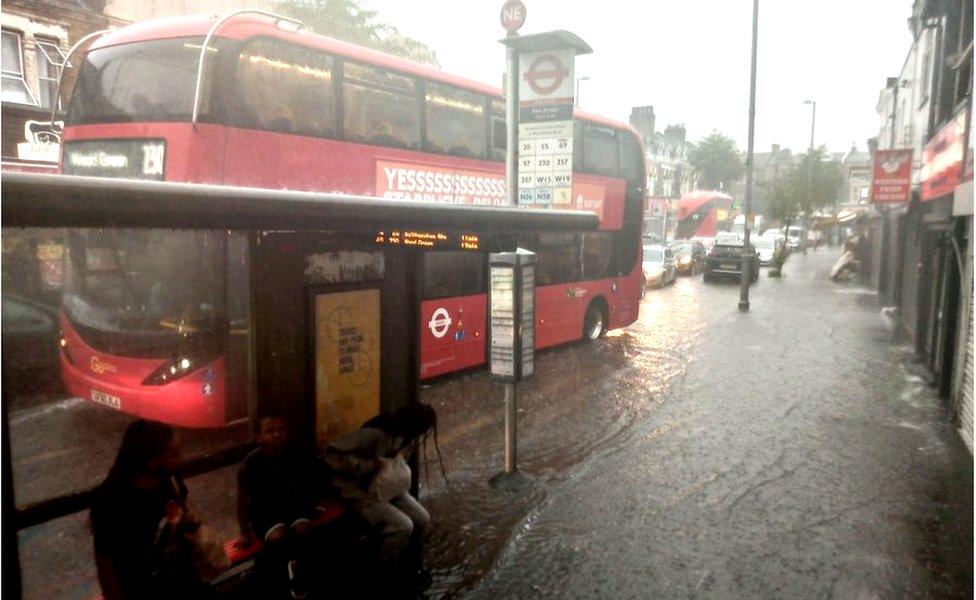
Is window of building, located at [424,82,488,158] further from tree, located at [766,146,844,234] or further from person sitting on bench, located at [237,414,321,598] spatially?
tree, located at [766,146,844,234]

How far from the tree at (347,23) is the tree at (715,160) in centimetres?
4506

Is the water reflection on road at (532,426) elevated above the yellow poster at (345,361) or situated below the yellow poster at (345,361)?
below

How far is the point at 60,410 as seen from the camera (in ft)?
24.7

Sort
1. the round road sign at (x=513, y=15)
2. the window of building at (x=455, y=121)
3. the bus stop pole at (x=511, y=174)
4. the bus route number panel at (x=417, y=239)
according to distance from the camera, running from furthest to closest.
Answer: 1. the window of building at (x=455, y=121)
2. the round road sign at (x=513, y=15)
3. the bus stop pole at (x=511, y=174)
4. the bus route number panel at (x=417, y=239)

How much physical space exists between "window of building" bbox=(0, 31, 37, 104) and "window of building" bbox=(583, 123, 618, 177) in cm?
1337

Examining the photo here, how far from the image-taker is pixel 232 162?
7125mm

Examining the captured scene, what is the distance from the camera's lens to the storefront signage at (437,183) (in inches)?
352

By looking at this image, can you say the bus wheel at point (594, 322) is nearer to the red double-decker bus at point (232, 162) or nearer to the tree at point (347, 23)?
the red double-decker bus at point (232, 162)

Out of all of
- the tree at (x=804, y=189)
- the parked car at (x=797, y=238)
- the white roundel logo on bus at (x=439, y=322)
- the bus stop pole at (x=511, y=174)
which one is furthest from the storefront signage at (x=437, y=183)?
the parked car at (x=797, y=238)

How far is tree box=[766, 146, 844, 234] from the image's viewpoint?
3791cm

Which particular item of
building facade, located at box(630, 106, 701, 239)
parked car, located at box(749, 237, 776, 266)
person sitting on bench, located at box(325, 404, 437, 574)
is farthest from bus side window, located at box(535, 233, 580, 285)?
building facade, located at box(630, 106, 701, 239)

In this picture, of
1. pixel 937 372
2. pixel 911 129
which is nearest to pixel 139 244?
pixel 937 372

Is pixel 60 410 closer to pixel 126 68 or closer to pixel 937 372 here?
pixel 126 68

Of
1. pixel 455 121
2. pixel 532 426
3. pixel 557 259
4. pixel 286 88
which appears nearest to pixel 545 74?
pixel 455 121
